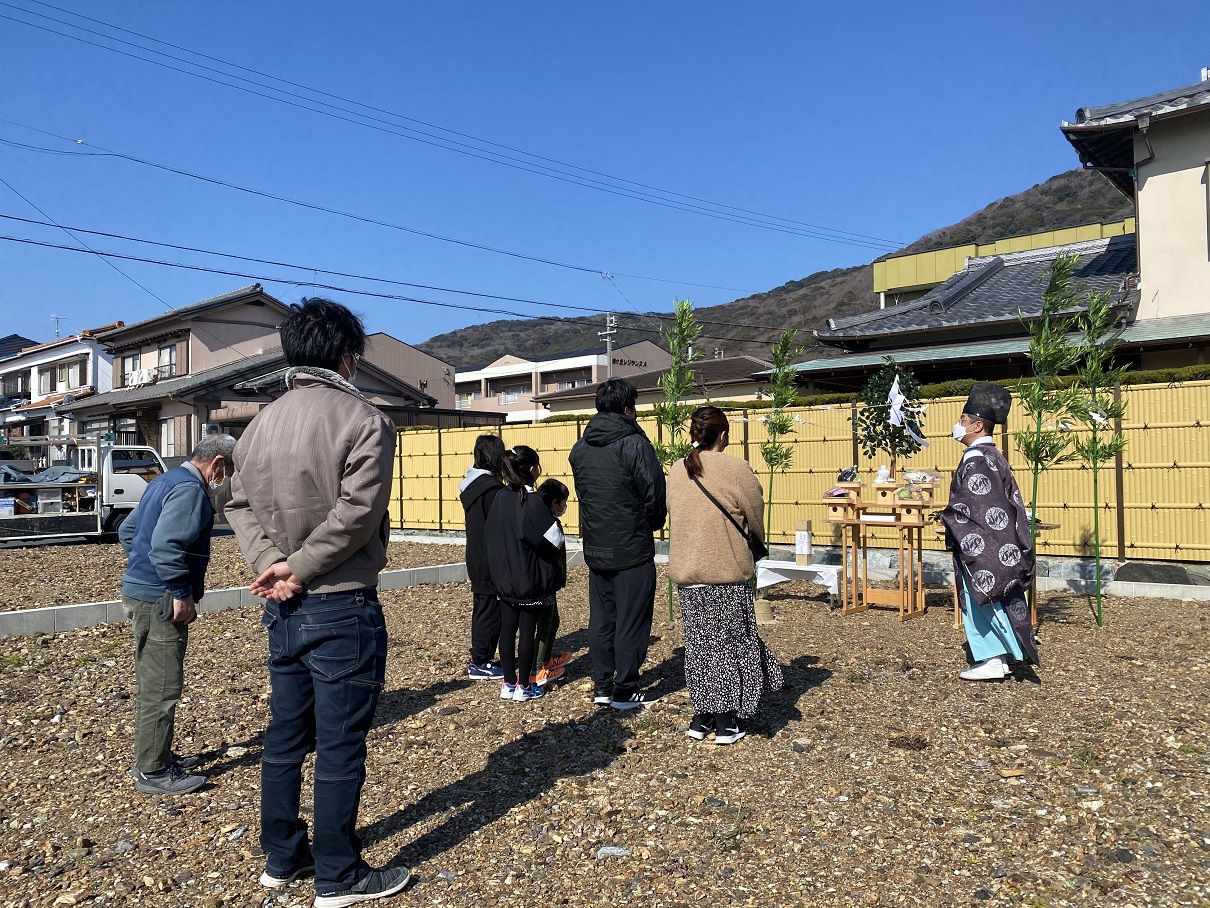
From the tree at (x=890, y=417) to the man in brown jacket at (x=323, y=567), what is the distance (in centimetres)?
760

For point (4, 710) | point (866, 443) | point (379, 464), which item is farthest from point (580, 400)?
point (379, 464)

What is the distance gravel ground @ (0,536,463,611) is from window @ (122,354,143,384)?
1701cm

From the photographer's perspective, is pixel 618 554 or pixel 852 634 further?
pixel 852 634

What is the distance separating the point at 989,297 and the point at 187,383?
23.0 metres

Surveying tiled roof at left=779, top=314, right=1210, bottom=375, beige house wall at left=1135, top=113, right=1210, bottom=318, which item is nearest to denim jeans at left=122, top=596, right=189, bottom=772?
tiled roof at left=779, top=314, right=1210, bottom=375

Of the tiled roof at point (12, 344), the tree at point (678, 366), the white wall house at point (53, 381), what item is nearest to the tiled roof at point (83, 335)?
the white wall house at point (53, 381)

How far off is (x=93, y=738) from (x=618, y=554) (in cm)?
327

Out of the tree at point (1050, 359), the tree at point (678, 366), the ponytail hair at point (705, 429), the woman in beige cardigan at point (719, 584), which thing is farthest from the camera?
the tree at point (678, 366)

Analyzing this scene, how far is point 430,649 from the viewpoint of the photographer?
7.02 meters

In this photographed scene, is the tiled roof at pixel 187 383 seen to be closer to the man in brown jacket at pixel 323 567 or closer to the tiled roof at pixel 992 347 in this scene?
the tiled roof at pixel 992 347

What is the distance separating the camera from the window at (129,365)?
30.5m

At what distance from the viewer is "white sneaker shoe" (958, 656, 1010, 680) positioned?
5367mm

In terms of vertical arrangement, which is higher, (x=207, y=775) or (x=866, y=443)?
(x=866, y=443)

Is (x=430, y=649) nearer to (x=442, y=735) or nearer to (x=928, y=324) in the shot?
(x=442, y=735)
